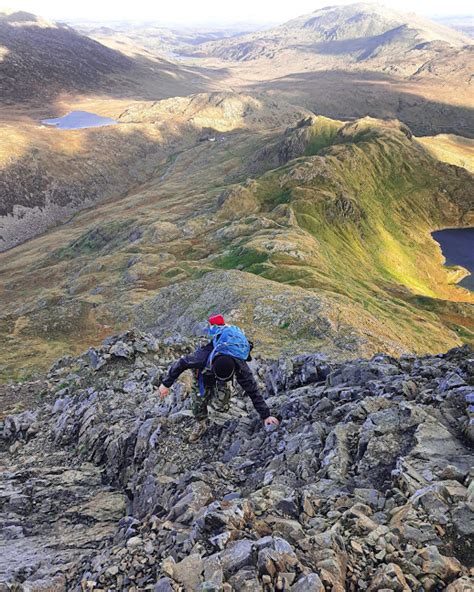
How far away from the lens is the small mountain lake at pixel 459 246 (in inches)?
5335

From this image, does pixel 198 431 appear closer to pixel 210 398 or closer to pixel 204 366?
pixel 210 398

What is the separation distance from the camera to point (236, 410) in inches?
765

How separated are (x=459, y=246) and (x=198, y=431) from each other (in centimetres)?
15454

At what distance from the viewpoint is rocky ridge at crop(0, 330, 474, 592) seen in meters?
9.32

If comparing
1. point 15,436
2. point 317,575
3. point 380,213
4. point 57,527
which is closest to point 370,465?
point 317,575

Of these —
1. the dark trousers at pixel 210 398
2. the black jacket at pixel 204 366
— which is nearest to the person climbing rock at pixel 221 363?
the black jacket at pixel 204 366

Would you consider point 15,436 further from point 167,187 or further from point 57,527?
point 167,187

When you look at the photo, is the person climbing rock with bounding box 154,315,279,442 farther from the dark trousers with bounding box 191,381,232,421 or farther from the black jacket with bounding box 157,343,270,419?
the dark trousers with bounding box 191,381,232,421

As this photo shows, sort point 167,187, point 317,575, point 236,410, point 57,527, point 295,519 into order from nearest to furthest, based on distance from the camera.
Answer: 1. point 317,575
2. point 295,519
3. point 57,527
4. point 236,410
5. point 167,187

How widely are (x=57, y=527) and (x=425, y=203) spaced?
169 m

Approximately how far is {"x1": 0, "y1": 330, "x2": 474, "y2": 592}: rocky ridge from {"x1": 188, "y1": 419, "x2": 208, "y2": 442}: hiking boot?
254 millimetres

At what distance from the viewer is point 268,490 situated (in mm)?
12070

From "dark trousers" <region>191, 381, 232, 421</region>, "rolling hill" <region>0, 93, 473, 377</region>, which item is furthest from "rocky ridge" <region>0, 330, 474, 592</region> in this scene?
"rolling hill" <region>0, 93, 473, 377</region>

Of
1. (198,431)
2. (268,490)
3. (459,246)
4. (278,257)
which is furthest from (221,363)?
(459,246)
